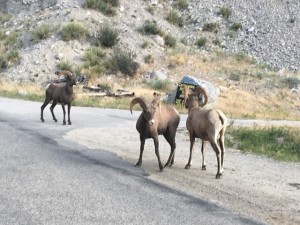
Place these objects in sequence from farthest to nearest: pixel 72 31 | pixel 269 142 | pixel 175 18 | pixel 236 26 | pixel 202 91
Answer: pixel 175 18 < pixel 236 26 < pixel 72 31 < pixel 269 142 < pixel 202 91

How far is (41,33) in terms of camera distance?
4231 centimetres

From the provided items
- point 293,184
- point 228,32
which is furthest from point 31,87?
point 293,184

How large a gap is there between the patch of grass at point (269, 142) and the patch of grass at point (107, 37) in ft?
85.5

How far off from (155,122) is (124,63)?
95.0ft

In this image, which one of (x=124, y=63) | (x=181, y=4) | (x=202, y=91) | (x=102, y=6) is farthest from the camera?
(x=181, y=4)

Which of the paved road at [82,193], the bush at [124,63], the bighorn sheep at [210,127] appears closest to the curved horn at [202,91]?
the bighorn sheep at [210,127]

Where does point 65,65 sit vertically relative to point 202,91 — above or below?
above

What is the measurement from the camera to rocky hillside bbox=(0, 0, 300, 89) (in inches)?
1644

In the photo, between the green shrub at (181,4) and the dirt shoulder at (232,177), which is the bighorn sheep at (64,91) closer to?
the dirt shoulder at (232,177)

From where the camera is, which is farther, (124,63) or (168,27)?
(168,27)

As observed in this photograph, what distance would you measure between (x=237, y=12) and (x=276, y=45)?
6.16m

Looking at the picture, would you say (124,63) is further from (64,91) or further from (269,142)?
(269,142)

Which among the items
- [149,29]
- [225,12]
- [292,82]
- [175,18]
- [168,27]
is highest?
[225,12]

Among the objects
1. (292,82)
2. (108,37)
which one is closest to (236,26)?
(292,82)
